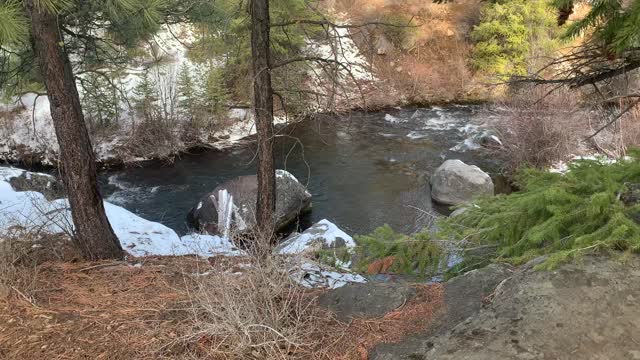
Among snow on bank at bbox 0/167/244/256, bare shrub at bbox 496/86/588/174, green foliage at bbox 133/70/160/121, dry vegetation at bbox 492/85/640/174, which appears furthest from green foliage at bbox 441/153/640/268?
green foliage at bbox 133/70/160/121

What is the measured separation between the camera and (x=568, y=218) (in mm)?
2920

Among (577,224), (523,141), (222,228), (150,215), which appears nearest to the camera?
(577,224)

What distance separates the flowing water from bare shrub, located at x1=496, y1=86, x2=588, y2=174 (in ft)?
3.40

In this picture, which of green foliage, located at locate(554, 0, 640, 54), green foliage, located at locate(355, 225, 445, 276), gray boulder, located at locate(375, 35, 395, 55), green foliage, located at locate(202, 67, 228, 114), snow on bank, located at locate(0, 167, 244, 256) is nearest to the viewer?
green foliage, located at locate(554, 0, 640, 54)

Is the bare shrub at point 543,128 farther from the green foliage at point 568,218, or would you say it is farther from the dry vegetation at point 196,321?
the dry vegetation at point 196,321

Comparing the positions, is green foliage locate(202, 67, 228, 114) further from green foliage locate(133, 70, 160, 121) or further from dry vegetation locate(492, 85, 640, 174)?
dry vegetation locate(492, 85, 640, 174)

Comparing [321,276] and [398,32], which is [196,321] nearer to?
[321,276]

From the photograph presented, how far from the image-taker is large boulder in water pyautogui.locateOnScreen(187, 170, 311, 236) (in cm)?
1002

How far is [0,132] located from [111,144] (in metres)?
3.19

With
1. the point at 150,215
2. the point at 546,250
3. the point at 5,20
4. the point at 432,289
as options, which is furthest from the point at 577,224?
the point at 150,215

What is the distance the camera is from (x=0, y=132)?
14.6 meters

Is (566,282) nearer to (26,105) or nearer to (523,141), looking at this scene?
(523,141)

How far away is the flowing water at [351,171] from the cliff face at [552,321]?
6631 mm

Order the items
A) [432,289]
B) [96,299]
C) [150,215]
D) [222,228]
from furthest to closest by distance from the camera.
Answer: [150,215]
[222,228]
[96,299]
[432,289]
